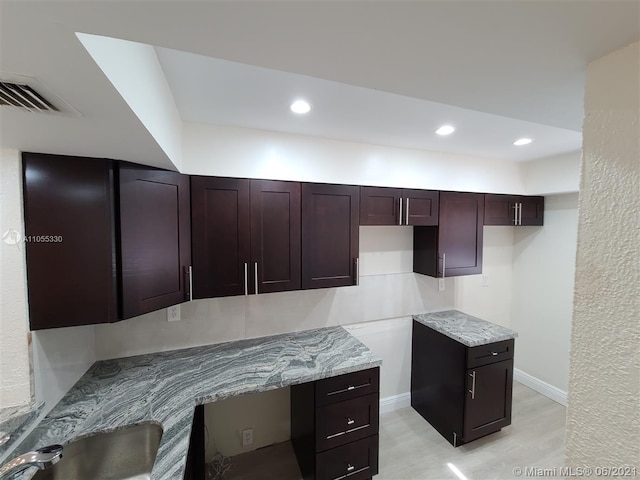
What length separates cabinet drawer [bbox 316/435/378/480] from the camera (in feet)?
5.68

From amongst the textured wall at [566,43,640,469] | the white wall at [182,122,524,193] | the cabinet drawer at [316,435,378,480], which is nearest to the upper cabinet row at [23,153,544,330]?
the white wall at [182,122,524,193]

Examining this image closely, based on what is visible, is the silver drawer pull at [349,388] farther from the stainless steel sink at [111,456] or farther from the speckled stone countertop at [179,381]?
the stainless steel sink at [111,456]

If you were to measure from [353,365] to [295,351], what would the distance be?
0.44 m

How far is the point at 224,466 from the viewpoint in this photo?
6.54 ft

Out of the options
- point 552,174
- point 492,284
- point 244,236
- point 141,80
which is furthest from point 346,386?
point 552,174

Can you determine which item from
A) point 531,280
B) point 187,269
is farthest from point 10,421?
point 531,280

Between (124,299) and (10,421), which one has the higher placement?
(124,299)

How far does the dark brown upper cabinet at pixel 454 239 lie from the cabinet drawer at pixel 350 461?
4.77 ft

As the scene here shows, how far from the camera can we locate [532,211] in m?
2.90

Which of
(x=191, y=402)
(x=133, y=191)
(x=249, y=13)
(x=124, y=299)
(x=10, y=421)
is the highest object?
(x=249, y=13)

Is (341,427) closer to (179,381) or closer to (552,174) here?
(179,381)

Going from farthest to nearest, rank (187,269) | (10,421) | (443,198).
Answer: (443,198) → (187,269) → (10,421)

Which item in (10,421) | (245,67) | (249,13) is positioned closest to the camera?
(249,13)

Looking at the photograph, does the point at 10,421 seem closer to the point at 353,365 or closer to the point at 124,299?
the point at 124,299
